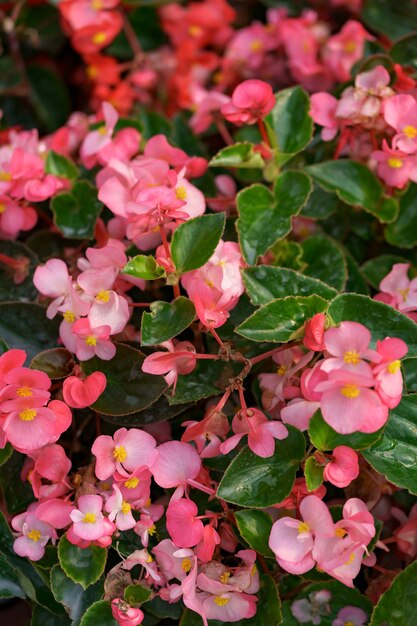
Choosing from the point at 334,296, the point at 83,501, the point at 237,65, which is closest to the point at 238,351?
the point at 334,296

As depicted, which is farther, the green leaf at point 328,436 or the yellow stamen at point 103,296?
the yellow stamen at point 103,296

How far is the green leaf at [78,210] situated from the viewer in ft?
3.26

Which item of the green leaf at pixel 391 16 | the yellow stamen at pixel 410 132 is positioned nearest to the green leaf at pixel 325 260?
the yellow stamen at pixel 410 132

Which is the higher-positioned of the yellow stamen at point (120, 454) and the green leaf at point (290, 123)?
the green leaf at point (290, 123)

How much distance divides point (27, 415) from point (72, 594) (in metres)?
0.20

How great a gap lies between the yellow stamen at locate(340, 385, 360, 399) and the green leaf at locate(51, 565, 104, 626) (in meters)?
0.35

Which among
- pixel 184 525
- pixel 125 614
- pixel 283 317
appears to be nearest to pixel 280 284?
pixel 283 317

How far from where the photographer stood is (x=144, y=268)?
0.80 meters

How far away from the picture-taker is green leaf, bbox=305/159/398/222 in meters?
1.00

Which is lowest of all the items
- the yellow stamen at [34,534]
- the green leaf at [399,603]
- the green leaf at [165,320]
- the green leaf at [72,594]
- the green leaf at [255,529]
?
the green leaf at [399,603]

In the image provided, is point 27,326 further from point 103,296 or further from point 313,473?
point 313,473

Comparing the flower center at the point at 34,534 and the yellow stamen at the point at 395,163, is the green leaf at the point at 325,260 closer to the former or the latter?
the yellow stamen at the point at 395,163

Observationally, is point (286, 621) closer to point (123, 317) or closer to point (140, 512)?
point (140, 512)

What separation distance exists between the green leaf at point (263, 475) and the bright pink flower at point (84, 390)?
0.51 feet
